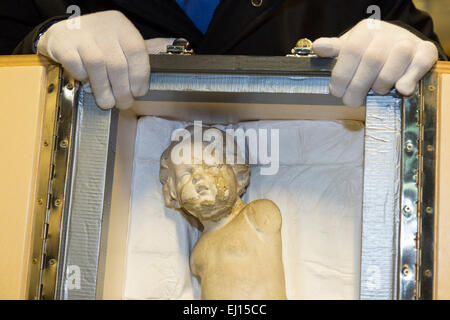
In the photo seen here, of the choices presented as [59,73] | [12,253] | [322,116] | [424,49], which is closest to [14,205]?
[12,253]

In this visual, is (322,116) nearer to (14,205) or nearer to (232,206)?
(232,206)

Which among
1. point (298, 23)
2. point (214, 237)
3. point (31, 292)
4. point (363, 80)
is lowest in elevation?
point (31, 292)

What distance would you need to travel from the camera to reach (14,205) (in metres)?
0.85

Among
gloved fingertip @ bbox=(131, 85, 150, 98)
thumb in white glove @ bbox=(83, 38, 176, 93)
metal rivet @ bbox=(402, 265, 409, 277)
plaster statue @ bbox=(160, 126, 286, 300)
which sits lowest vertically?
metal rivet @ bbox=(402, 265, 409, 277)

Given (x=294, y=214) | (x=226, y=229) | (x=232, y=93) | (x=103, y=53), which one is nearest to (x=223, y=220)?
(x=226, y=229)

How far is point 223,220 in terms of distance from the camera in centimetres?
101

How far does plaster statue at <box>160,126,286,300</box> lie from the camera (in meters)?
0.94

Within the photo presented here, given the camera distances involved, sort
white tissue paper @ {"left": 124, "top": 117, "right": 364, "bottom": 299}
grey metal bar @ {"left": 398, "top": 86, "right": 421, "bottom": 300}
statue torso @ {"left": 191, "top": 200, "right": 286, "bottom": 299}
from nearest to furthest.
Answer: grey metal bar @ {"left": 398, "top": 86, "right": 421, "bottom": 300}
statue torso @ {"left": 191, "top": 200, "right": 286, "bottom": 299}
white tissue paper @ {"left": 124, "top": 117, "right": 364, "bottom": 299}

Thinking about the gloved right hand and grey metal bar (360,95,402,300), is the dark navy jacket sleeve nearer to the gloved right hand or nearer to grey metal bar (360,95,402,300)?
the gloved right hand

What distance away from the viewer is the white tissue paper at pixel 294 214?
40.7 inches

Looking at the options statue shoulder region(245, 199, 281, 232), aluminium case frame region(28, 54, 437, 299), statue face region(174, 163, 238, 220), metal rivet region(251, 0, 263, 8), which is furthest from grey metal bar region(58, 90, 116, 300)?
metal rivet region(251, 0, 263, 8)

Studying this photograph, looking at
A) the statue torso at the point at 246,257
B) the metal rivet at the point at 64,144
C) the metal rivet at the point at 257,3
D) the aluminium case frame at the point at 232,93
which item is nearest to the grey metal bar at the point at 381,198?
the aluminium case frame at the point at 232,93

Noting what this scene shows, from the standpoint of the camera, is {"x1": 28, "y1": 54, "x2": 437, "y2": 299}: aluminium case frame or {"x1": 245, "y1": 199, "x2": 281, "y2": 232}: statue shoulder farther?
{"x1": 245, "y1": 199, "x2": 281, "y2": 232}: statue shoulder

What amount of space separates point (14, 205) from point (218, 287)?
340 millimetres
